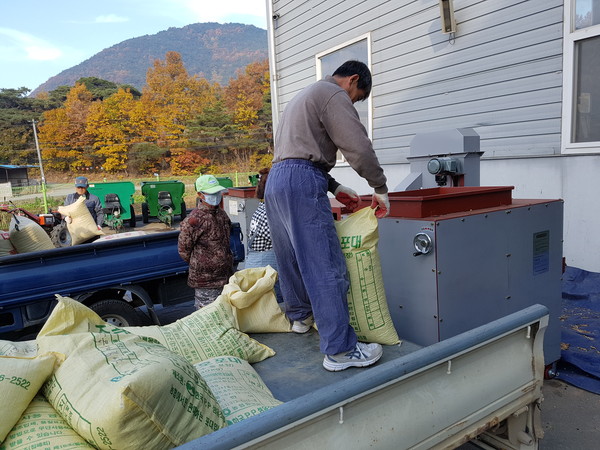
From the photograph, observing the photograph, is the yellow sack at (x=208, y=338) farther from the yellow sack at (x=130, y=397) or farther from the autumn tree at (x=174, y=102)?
the autumn tree at (x=174, y=102)

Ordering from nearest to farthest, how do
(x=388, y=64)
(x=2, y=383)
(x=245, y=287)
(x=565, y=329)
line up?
(x=2, y=383), (x=245, y=287), (x=565, y=329), (x=388, y=64)

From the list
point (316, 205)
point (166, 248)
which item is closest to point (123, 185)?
point (166, 248)

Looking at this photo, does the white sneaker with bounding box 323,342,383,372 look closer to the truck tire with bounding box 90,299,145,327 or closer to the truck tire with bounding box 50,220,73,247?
the truck tire with bounding box 90,299,145,327

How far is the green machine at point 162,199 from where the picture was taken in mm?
16484

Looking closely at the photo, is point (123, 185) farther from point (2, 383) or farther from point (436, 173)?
point (2, 383)

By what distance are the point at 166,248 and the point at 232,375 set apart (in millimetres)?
2963

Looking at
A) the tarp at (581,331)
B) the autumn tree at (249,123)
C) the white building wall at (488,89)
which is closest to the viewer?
the tarp at (581,331)

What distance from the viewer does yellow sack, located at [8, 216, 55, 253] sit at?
4.99m

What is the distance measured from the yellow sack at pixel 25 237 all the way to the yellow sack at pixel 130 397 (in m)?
3.96

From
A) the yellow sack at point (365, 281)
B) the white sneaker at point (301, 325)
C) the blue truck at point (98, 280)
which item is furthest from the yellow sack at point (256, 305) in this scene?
the blue truck at point (98, 280)

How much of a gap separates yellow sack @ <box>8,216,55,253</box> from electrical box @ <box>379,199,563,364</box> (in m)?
4.06

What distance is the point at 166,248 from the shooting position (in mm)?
4723

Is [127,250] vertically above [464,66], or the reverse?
[464,66]

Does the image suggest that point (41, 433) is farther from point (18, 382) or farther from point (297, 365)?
point (297, 365)
